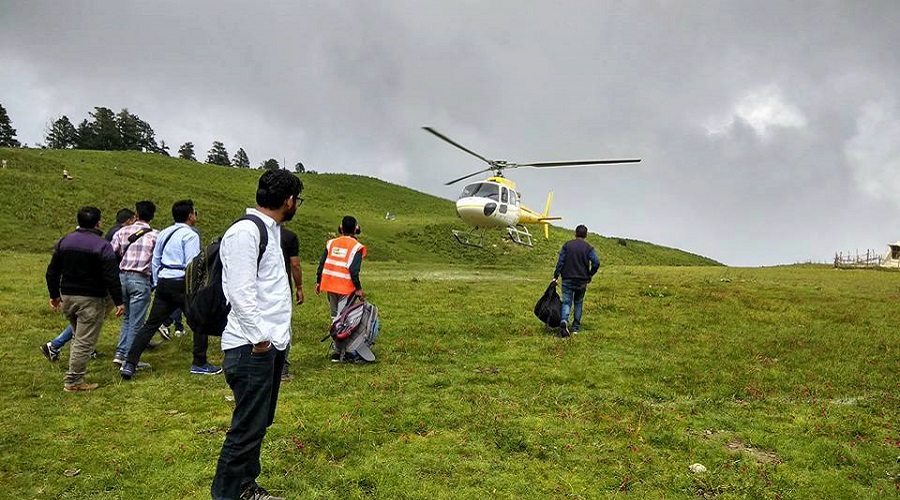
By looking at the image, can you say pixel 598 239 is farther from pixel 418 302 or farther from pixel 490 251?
pixel 418 302

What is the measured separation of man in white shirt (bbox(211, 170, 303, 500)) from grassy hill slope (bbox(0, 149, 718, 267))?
30.1 metres

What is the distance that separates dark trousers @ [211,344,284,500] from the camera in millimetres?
4543

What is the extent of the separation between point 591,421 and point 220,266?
5344 millimetres

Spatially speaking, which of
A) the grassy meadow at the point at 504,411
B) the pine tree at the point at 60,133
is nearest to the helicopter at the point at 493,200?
the grassy meadow at the point at 504,411

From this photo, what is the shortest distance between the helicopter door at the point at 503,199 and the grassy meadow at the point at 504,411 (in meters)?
11.4

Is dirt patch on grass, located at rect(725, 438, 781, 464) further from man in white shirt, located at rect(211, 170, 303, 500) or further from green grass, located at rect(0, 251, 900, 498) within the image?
man in white shirt, located at rect(211, 170, 303, 500)

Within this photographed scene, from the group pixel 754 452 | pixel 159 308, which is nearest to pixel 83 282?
pixel 159 308

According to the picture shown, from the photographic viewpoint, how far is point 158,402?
7871mm

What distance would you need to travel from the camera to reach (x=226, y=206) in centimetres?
4234

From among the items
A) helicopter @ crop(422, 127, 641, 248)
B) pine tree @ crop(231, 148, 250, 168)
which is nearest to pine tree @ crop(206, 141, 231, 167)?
pine tree @ crop(231, 148, 250, 168)

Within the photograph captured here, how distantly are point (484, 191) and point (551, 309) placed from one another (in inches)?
613

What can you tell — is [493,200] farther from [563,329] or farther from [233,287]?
[233,287]

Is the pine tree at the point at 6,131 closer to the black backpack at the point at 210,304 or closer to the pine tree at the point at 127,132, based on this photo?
the pine tree at the point at 127,132

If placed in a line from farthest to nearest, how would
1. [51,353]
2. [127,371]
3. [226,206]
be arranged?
[226,206] < [51,353] < [127,371]
